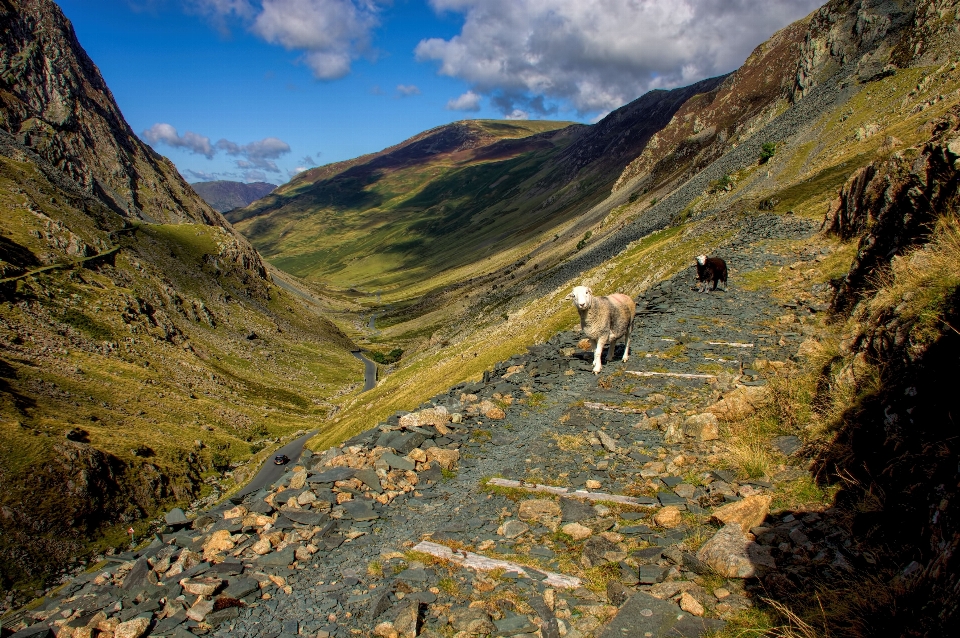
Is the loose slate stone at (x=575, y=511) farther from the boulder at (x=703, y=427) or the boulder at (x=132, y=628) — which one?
the boulder at (x=132, y=628)

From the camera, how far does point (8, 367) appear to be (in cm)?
8750

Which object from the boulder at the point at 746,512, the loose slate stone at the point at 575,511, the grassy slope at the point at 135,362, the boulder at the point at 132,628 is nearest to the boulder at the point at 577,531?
the loose slate stone at the point at 575,511

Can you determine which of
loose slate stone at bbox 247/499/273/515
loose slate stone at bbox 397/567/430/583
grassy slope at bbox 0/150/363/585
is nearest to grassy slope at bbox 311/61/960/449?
loose slate stone at bbox 397/567/430/583

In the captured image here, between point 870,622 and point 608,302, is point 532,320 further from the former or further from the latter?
point 870,622

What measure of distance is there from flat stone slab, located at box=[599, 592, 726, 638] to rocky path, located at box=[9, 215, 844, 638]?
3 centimetres

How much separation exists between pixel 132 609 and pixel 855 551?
35.9 ft

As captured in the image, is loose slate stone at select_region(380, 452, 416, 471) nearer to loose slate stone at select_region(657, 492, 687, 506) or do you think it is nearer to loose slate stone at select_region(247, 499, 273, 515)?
loose slate stone at select_region(247, 499, 273, 515)

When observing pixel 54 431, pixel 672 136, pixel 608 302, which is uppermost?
pixel 672 136

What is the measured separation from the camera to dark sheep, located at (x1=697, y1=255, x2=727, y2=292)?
89.9 feet

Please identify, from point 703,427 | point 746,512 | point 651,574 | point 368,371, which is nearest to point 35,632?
point 651,574

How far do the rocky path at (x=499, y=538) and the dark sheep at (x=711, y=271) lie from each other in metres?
11.1

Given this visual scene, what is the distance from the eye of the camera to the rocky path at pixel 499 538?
7.76m

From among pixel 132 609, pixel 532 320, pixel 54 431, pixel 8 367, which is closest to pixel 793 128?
pixel 532 320

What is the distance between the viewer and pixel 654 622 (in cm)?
716
